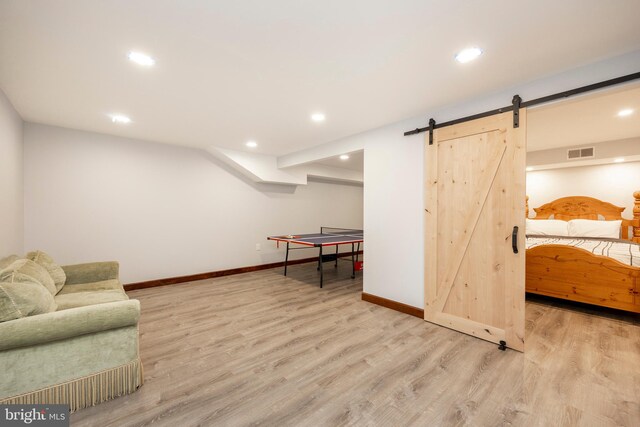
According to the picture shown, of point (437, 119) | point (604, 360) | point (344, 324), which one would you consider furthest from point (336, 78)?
point (604, 360)

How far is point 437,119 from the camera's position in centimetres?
295

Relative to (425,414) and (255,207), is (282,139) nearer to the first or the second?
(255,207)

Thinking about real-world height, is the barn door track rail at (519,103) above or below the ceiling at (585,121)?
below

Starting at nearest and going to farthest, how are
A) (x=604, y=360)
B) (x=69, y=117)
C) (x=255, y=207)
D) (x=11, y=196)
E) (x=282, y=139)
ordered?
(x=604, y=360) < (x=11, y=196) < (x=69, y=117) < (x=282, y=139) < (x=255, y=207)

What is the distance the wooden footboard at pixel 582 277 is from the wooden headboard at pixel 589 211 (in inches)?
76.9

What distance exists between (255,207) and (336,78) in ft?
12.6

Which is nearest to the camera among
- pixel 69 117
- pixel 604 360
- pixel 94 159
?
pixel 604 360

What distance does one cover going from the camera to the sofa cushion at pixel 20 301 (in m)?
1.50

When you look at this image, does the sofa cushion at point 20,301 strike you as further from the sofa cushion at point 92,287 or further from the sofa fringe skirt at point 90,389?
the sofa cushion at point 92,287

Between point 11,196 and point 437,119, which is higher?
point 437,119

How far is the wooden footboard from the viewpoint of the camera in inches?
115

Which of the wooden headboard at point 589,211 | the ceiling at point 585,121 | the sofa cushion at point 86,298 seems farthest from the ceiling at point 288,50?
the wooden headboard at point 589,211

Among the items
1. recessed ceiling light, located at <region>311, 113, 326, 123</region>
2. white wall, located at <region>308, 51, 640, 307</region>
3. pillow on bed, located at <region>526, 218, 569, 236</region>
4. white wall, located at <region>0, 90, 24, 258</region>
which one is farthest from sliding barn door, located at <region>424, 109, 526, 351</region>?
white wall, located at <region>0, 90, 24, 258</region>

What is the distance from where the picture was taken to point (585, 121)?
3443 millimetres
